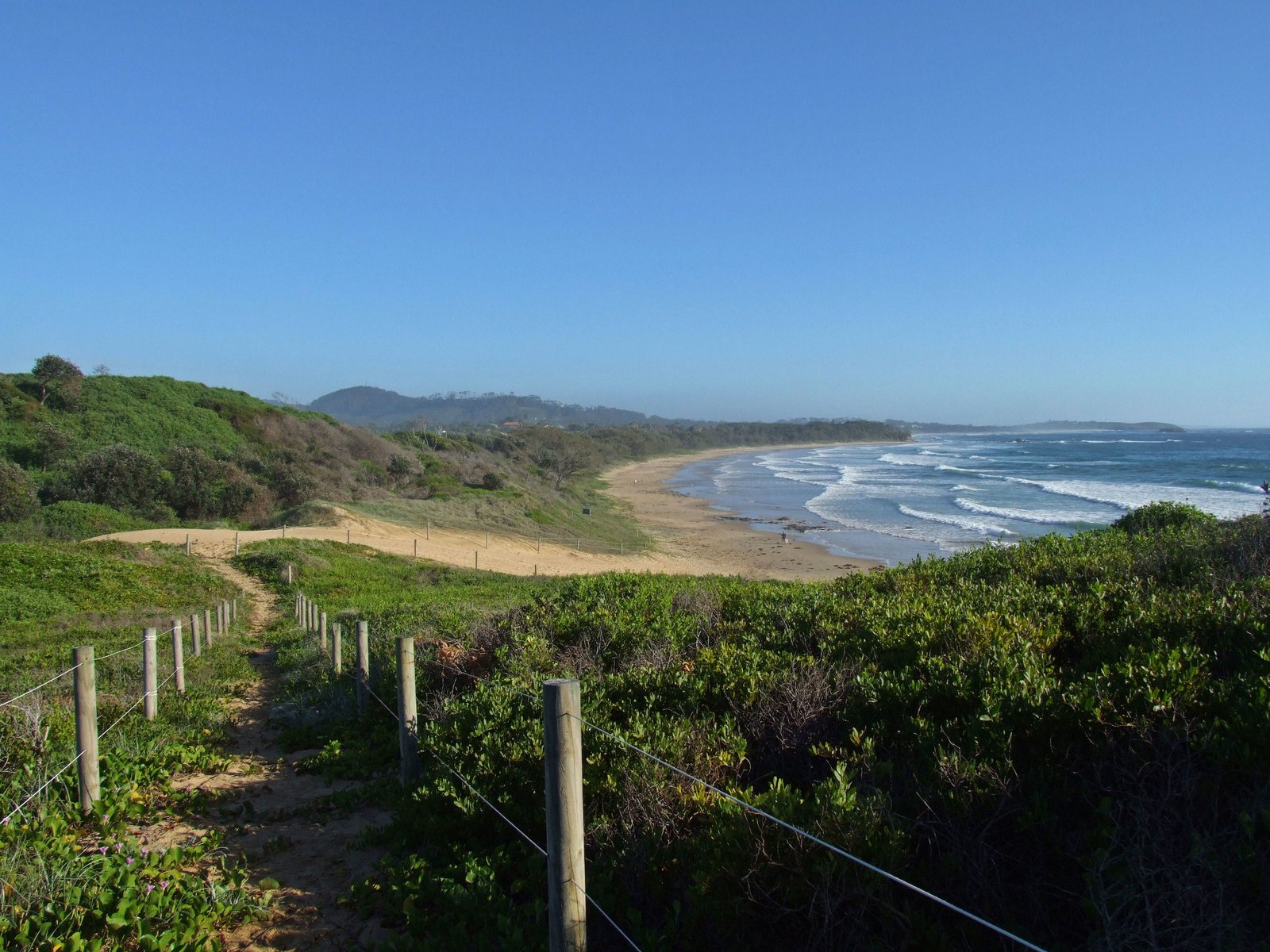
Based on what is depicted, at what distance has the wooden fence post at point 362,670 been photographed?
7016mm

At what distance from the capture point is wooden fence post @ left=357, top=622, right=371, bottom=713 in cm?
702

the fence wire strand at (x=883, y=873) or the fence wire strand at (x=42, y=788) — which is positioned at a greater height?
the fence wire strand at (x=883, y=873)

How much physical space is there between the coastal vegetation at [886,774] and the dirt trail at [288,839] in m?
0.25

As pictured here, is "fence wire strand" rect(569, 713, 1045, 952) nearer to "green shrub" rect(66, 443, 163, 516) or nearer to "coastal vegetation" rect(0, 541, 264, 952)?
"coastal vegetation" rect(0, 541, 264, 952)

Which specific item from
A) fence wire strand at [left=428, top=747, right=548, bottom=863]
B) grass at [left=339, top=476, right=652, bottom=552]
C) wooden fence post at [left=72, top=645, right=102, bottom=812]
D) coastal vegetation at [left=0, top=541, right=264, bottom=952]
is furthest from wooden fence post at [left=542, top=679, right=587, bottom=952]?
grass at [left=339, top=476, right=652, bottom=552]

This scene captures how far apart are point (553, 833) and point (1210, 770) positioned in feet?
8.26

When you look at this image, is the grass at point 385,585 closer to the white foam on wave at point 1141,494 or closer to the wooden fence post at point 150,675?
the wooden fence post at point 150,675

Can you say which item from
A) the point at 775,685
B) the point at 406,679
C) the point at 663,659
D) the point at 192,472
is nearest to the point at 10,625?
the point at 406,679

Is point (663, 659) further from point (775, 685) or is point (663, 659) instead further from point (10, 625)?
point (10, 625)

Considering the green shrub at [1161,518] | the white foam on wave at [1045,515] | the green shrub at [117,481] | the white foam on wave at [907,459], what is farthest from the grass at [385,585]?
the white foam on wave at [907,459]

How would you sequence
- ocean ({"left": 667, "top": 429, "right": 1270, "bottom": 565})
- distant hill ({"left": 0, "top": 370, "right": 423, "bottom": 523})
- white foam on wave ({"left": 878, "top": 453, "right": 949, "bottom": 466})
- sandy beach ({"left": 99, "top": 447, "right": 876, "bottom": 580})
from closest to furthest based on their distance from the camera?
sandy beach ({"left": 99, "top": 447, "right": 876, "bottom": 580}) → distant hill ({"left": 0, "top": 370, "right": 423, "bottom": 523}) → ocean ({"left": 667, "top": 429, "right": 1270, "bottom": 565}) → white foam on wave ({"left": 878, "top": 453, "right": 949, "bottom": 466})

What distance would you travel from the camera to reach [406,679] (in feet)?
18.0

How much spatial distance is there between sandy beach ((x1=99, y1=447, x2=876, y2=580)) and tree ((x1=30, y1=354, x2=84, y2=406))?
908 inches

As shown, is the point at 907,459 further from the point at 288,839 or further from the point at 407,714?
the point at 288,839
